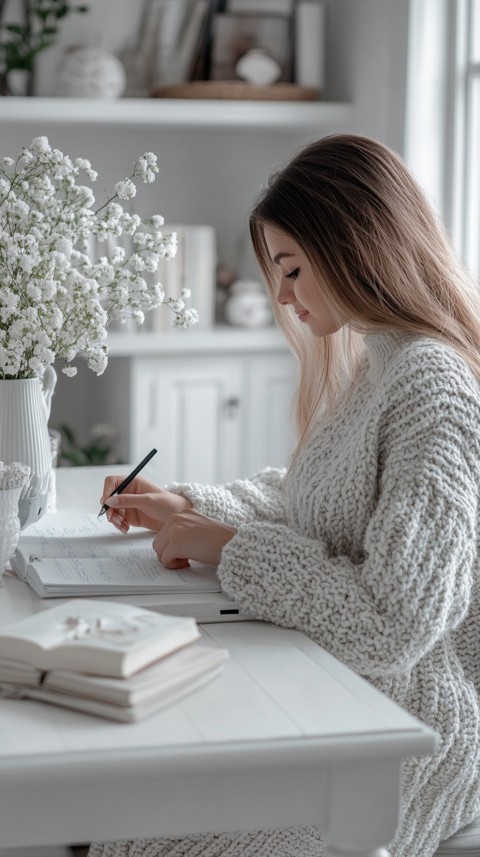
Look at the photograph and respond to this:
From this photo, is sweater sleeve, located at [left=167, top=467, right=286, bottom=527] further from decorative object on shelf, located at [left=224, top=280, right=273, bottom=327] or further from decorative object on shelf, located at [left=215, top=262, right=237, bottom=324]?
decorative object on shelf, located at [left=215, top=262, right=237, bottom=324]

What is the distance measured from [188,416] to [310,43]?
1.15 metres

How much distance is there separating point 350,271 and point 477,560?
0.39m

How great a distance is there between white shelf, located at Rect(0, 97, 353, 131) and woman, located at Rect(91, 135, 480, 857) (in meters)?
1.62

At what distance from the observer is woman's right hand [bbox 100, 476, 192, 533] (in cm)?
153

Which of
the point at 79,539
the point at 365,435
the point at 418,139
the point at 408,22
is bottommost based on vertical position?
the point at 79,539

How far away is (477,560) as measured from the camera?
133cm

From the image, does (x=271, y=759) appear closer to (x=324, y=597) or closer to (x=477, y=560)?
(x=324, y=597)

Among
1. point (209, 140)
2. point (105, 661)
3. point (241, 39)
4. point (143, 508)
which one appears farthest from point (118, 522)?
point (209, 140)

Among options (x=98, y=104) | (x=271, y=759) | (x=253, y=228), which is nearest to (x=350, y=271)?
(x=253, y=228)

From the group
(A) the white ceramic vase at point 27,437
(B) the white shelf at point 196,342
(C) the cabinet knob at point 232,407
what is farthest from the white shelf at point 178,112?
(A) the white ceramic vase at point 27,437

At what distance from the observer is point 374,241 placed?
141cm

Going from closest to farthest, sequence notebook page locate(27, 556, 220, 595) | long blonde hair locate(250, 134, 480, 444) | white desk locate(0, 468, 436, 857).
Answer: white desk locate(0, 468, 436, 857) < notebook page locate(27, 556, 220, 595) < long blonde hair locate(250, 134, 480, 444)

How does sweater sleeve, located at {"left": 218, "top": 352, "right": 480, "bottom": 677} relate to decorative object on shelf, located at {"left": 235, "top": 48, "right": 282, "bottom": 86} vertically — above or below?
below

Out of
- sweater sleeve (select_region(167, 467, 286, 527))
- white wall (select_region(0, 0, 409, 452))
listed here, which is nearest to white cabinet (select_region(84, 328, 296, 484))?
white wall (select_region(0, 0, 409, 452))
